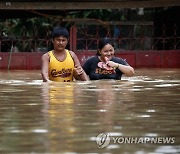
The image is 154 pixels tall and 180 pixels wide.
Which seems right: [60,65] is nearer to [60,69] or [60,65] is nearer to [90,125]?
[60,69]

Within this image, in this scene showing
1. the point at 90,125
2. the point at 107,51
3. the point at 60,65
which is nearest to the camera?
the point at 90,125

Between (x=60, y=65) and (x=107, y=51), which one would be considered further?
(x=107, y=51)

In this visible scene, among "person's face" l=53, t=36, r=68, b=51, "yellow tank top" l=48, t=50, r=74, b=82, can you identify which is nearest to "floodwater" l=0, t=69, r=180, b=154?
"yellow tank top" l=48, t=50, r=74, b=82

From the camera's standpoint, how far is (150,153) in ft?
6.64

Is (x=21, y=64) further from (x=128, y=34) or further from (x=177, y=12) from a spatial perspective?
(x=177, y=12)

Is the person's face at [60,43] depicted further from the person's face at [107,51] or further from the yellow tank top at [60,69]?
the person's face at [107,51]

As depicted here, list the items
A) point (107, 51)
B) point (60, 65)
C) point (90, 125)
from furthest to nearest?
point (107, 51) < point (60, 65) < point (90, 125)

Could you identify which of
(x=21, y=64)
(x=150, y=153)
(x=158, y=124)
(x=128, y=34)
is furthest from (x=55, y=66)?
(x=128, y=34)

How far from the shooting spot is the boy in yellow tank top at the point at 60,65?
6.71m

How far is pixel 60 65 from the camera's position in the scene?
22.1 feet

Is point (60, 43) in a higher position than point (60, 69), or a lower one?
higher

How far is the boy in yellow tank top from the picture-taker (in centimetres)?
671

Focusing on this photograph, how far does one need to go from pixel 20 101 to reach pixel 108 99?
0.65 meters

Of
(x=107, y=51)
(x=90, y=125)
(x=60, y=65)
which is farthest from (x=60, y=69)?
(x=90, y=125)
